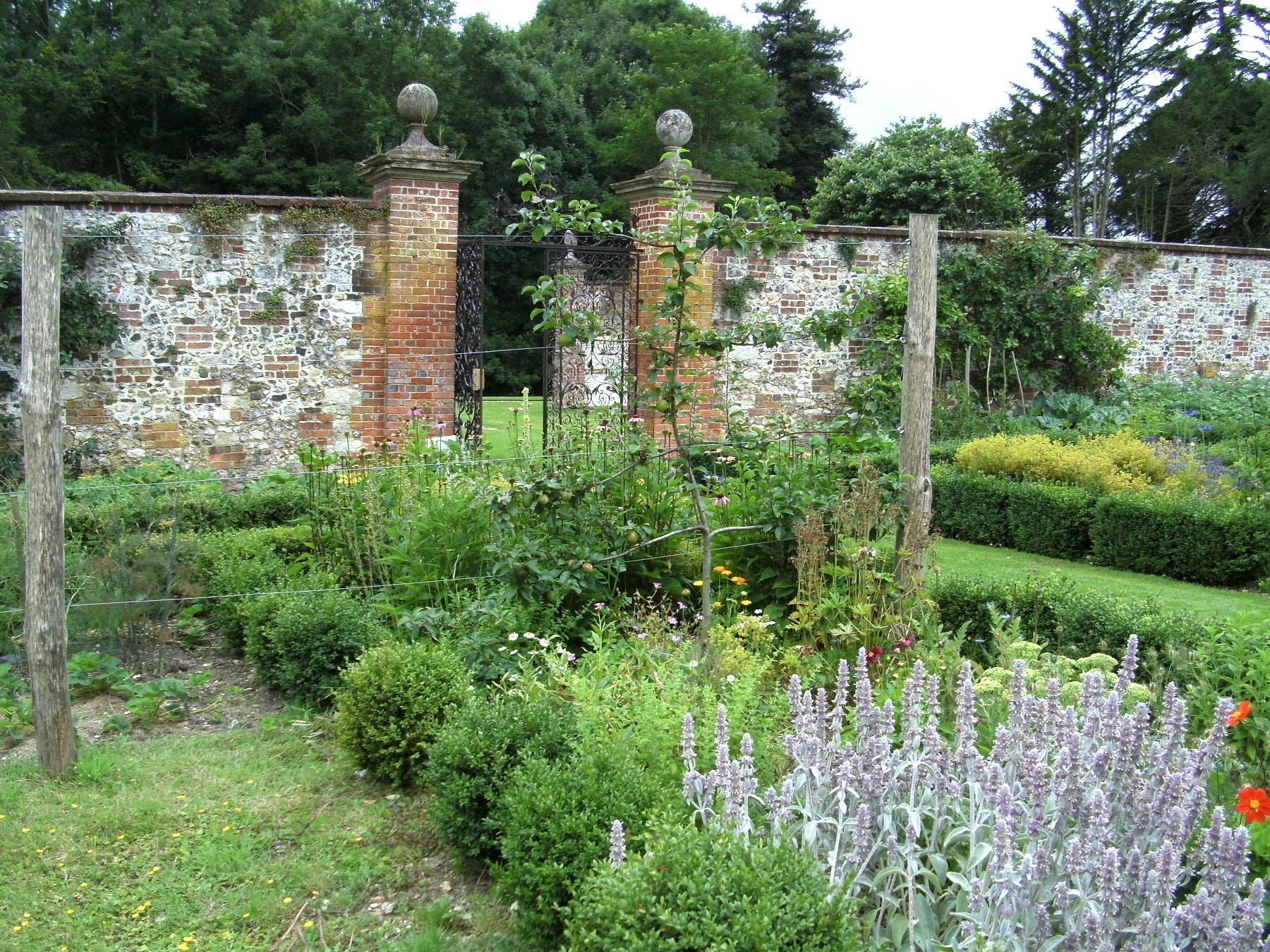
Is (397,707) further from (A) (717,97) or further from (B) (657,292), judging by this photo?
(A) (717,97)

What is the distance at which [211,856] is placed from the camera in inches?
143

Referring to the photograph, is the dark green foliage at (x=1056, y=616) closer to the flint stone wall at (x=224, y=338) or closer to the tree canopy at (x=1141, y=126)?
A: the flint stone wall at (x=224, y=338)

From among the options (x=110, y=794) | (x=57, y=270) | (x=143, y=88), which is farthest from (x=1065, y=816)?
(x=143, y=88)

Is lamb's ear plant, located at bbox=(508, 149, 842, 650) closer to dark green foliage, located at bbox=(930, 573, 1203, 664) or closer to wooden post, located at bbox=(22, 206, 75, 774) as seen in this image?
dark green foliage, located at bbox=(930, 573, 1203, 664)

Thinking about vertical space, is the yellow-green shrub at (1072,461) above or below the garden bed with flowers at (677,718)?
above

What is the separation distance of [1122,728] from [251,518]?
621cm

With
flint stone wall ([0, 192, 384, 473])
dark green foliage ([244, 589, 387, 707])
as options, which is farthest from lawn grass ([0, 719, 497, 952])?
flint stone wall ([0, 192, 384, 473])

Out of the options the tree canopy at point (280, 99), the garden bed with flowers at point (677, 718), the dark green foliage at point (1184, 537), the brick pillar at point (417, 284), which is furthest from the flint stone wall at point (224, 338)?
the tree canopy at point (280, 99)

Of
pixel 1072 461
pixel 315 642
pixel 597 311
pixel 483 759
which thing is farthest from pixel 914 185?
pixel 483 759

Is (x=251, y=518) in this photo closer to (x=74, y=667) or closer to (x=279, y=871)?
(x=74, y=667)

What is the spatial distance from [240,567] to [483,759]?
9.41 feet

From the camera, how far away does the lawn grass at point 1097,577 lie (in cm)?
659

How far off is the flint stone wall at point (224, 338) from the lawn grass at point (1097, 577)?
5.11 m

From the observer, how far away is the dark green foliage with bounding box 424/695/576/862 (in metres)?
3.51
